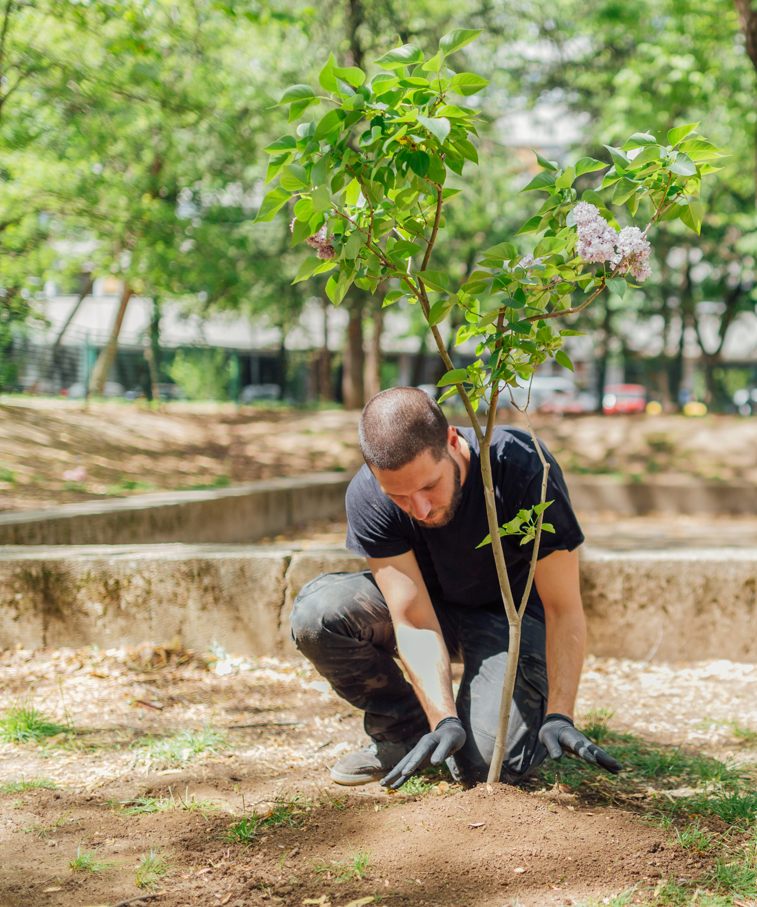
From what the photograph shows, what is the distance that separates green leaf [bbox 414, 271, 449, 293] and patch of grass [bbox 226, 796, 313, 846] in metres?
1.53

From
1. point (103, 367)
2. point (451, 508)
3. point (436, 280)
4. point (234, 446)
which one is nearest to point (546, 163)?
point (436, 280)

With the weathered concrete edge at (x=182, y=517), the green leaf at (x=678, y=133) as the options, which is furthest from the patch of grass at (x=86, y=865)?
the weathered concrete edge at (x=182, y=517)

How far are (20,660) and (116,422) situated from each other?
7.28m

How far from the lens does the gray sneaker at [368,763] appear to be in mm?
2510

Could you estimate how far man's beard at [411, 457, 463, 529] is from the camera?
242 cm

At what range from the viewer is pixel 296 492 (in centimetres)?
709

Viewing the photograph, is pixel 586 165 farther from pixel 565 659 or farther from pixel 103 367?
pixel 103 367

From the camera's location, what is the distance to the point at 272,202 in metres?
1.75

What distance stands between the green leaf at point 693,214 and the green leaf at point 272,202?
0.97 meters

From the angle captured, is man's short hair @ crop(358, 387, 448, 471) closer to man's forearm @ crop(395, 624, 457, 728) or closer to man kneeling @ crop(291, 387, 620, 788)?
man kneeling @ crop(291, 387, 620, 788)

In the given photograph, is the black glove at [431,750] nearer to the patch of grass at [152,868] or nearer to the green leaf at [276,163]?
the patch of grass at [152,868]

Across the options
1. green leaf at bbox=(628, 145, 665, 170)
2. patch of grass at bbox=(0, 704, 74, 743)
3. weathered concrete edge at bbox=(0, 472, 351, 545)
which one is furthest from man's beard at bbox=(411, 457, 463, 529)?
weathered concrete edge at bbox=(0, 472, 351, 545)

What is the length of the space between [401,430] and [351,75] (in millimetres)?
946

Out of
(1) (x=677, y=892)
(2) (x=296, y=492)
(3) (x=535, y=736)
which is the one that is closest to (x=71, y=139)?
(2) (x=296, y=492)
